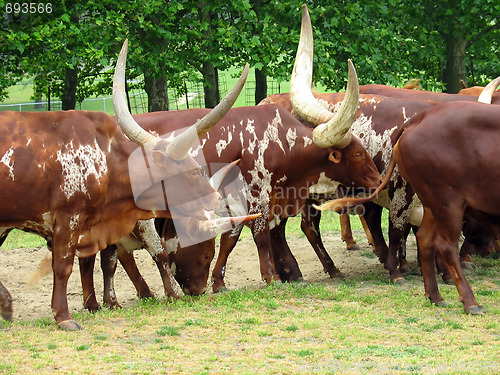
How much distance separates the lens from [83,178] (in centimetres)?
684

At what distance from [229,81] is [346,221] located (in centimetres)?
2703

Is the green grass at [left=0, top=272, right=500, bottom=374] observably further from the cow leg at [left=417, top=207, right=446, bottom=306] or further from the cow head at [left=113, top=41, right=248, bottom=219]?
the cow head at [left=113, top=41, right=248, bottom=219]

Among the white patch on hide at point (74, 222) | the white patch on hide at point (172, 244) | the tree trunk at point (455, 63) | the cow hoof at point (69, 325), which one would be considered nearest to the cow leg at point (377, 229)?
the white patch on hide at point (172, 244)

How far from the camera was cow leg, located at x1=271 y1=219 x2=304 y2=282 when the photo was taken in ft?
30.2

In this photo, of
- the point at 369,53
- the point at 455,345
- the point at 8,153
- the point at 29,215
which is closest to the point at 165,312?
the point at 29,215

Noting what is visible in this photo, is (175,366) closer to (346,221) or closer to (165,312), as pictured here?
(165,312)

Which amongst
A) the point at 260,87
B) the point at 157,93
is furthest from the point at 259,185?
the point at 260,87

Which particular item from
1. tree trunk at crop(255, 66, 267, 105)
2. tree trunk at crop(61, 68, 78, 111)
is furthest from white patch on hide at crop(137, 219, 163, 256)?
tree trunk at crop(255, 66, 267, 105)

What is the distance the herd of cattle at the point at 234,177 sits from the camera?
6.82 metres

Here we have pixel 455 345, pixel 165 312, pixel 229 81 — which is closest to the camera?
pixel 455 345

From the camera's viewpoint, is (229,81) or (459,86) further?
(229,81)

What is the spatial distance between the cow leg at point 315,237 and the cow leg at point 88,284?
2797mm

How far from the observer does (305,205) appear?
375 inches

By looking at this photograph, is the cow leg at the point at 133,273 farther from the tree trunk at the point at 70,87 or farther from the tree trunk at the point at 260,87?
the tree trunk at the point at 260,87
